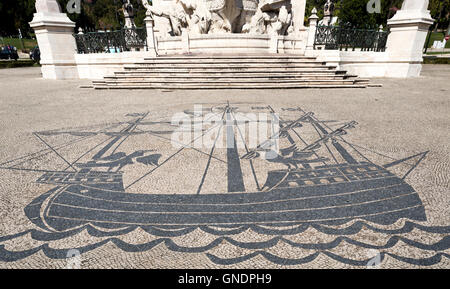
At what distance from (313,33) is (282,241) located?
502 inches

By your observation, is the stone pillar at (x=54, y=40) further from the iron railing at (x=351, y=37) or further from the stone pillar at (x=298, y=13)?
the stone pillar at (x=298, y=13)

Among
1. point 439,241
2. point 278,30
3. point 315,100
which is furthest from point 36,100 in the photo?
point 278,30

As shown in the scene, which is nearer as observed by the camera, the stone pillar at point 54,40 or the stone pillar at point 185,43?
the stone pillar at point 54,40

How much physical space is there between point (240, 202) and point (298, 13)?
1795 centimetres

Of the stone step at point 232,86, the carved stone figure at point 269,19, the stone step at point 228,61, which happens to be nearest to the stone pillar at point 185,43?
the stone step at point 228,61

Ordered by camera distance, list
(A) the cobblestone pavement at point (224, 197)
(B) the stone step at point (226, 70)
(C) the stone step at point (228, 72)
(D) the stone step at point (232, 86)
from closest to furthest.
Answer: (A) the cobblestone pavement at point (224, 197)
(D) the stone step at point (232, 86)
(C) the stone step at point (228, 72)
(B) the stone step at point (226, 70)

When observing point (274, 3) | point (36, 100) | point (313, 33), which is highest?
point (274, 3)

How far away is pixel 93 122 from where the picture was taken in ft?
16.2

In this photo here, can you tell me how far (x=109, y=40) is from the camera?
13320 mm

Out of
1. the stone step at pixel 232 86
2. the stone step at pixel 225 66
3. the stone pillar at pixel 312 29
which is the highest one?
the stone pillar at pixel 312 29

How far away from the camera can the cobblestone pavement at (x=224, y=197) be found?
1766 mm

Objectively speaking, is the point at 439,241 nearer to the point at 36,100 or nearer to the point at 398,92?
the point at 398,92

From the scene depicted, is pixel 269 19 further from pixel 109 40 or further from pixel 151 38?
pixel 109 40
